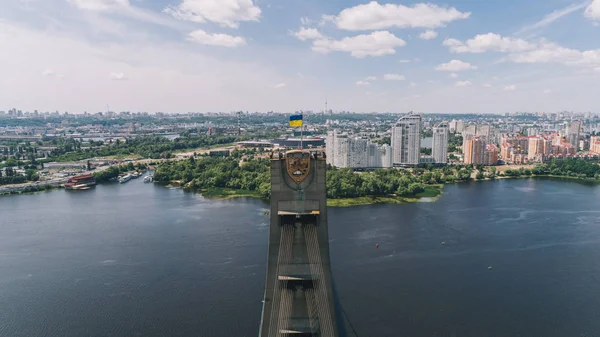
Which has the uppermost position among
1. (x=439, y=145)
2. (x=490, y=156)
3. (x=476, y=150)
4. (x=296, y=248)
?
(x=439, y=145)

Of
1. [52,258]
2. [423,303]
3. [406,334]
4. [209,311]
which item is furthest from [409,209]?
[52,258]

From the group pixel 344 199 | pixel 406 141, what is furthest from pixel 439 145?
pixel 344 199

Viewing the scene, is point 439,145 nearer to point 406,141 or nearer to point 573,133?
point 406,141

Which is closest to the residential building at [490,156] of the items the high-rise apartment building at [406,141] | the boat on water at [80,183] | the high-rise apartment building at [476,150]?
the high-rise apartment building at [476,150]

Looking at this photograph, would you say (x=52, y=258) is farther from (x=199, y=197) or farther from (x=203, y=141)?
(x=203, y=141)

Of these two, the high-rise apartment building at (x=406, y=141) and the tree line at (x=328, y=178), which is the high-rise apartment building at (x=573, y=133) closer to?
the high-rise apartment building at (x=406, y=141)

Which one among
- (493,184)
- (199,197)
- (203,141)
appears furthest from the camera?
(203,141)
